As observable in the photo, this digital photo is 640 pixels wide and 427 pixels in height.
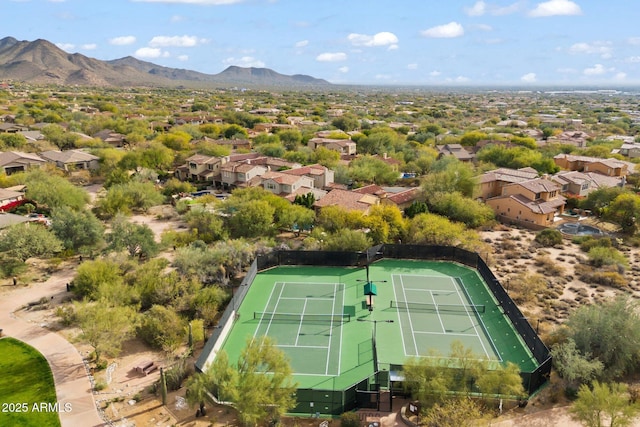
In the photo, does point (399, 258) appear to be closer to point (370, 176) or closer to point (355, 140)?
point (370, 176)

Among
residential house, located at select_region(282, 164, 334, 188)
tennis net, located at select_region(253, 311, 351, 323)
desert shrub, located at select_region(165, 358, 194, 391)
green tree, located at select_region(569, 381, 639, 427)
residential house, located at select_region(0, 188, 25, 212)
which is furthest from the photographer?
residential house, located at select_region(282, 164, 334, 188)

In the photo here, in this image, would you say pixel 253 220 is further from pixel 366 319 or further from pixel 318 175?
pixel 318 175

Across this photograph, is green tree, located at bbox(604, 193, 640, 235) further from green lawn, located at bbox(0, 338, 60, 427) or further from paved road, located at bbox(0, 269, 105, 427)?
green lawn, located at bbox(0, 338, 60, 427)

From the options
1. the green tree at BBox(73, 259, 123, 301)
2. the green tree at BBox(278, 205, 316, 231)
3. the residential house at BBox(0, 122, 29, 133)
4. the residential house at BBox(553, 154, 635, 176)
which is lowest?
the green tree at BBox(73, 259, 123, 301)

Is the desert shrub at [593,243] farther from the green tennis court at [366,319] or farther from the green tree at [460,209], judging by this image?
the green tennis court at [366,319]

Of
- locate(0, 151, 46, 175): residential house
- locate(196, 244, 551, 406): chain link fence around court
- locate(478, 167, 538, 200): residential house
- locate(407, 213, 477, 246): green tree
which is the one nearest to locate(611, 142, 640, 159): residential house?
locate(478, 167, 538, 200): residential house

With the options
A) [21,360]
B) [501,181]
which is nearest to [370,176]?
[501,181]
